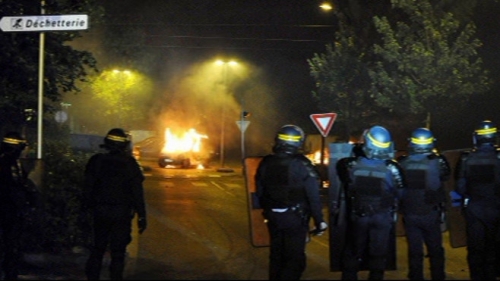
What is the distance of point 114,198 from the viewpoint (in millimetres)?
7715

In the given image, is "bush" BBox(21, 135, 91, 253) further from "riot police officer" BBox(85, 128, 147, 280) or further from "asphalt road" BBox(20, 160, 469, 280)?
"riot police officer" BBox(85, 128, 147, 280)

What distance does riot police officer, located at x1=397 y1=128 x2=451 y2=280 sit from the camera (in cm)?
767

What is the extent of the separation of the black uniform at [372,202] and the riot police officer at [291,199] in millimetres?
338

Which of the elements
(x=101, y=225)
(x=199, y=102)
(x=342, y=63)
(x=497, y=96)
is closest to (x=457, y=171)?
(x=101, y=225)

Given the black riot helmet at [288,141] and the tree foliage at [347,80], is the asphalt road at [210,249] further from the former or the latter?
the tree foliage at [347,80]

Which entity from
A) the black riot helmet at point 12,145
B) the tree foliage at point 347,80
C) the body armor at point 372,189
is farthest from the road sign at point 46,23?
the tree foliage at point 347,80

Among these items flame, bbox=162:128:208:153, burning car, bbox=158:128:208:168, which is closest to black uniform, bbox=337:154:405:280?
burning car, bbox=158:128:208:168

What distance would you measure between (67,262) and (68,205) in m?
0.73

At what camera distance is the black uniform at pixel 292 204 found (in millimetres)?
7254

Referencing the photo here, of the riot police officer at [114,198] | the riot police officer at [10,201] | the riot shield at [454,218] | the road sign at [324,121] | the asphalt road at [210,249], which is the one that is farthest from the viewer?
the road sign at [324,121]

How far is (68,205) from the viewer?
31.0 feet

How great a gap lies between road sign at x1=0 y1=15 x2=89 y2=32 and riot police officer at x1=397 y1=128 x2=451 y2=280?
4.39 meters

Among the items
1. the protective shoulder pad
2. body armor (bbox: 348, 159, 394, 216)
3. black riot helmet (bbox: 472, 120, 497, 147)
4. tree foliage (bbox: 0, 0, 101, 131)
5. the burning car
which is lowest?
the burning car

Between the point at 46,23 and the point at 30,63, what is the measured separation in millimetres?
2846
